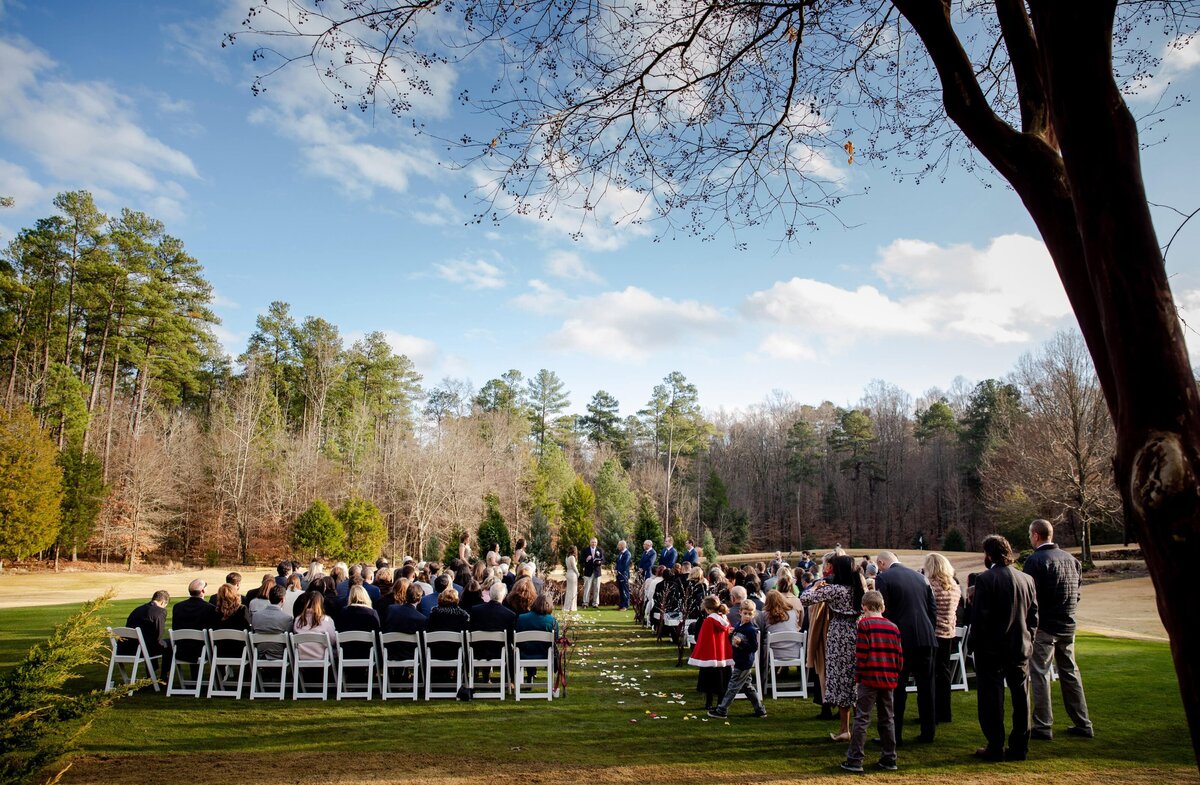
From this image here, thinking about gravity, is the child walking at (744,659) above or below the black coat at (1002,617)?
below

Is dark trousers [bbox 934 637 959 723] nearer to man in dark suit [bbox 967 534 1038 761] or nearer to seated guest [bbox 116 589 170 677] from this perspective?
man in dark suit [bbox 967 534 1038 761]

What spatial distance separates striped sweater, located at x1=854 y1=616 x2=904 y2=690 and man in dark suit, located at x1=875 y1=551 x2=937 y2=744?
96cm

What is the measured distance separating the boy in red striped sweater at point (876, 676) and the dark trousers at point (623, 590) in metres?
13.2

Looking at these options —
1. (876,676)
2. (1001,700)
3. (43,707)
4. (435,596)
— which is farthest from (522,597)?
(43,707)

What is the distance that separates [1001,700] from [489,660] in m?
5.17

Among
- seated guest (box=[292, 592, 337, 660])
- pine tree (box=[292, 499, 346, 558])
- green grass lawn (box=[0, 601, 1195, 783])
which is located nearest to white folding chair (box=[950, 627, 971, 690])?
green grass lawn (box=[0, 601, 1195, 783])

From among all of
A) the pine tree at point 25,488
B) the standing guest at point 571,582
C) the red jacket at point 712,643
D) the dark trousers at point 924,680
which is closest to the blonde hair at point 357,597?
the red jacket at point 712,643

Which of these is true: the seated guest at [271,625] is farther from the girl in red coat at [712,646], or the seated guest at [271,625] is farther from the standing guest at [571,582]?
the standing guest at [571,582]

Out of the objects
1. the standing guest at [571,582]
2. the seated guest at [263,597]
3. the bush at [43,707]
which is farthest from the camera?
the standing guest at [571,582]

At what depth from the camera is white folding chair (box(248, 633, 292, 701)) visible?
7.79 meters

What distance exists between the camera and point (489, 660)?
804cm

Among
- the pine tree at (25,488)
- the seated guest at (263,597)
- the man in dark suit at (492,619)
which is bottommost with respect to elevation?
the man in dark suit at (492,619)

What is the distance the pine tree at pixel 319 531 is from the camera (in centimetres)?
3025

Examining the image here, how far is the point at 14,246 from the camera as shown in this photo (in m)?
36.3
